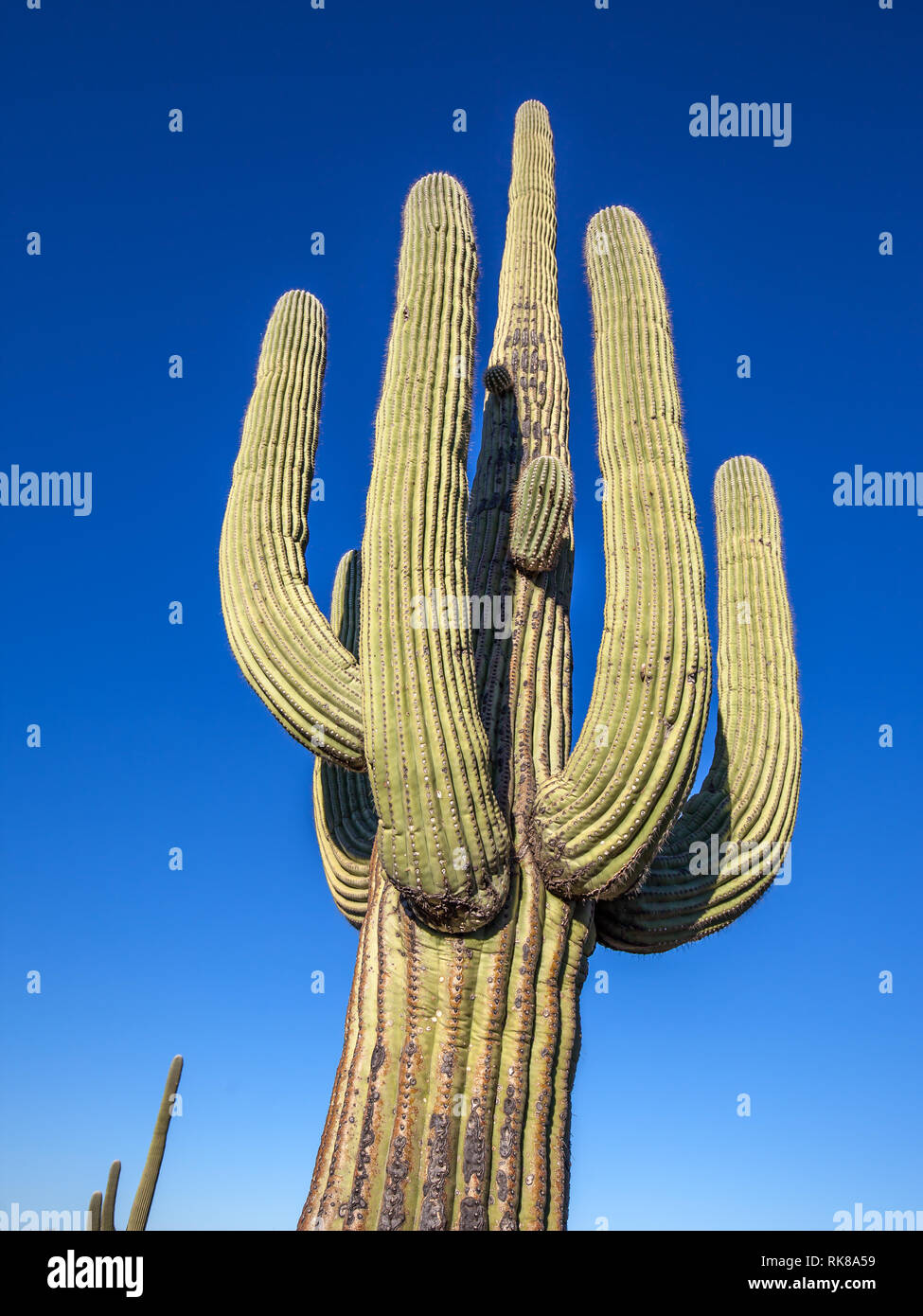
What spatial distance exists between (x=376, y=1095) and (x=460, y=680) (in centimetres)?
175

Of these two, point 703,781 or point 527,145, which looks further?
point 527,145

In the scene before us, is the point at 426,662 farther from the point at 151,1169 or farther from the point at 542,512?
the point at 151,1169

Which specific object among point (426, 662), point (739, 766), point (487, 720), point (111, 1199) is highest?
point (426, 662)

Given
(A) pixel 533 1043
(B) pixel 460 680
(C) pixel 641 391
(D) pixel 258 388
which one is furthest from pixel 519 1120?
(D) pixel 258 388

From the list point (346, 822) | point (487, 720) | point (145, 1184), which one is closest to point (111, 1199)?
point (145, 1184)

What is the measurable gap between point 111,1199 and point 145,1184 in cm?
53

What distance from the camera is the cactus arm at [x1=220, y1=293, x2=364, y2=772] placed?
477 centimetres

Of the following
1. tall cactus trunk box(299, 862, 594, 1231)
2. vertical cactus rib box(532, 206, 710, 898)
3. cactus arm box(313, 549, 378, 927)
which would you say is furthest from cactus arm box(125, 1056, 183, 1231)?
vertical cactus rib box(532, 206, 710, 898)

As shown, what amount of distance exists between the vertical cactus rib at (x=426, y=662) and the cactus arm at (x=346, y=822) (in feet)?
4.11

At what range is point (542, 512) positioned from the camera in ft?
17.3

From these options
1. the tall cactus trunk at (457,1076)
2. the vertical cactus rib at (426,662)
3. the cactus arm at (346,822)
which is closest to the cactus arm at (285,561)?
the vertical cactus rib at (426,662)

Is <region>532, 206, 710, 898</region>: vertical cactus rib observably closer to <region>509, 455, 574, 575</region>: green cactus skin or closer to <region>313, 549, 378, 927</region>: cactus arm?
<region>509, 455, 574, 575</region>: green cactus skin

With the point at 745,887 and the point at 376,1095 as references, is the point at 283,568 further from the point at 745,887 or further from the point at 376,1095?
the point at 745,887

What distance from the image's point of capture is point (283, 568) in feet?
16.9
